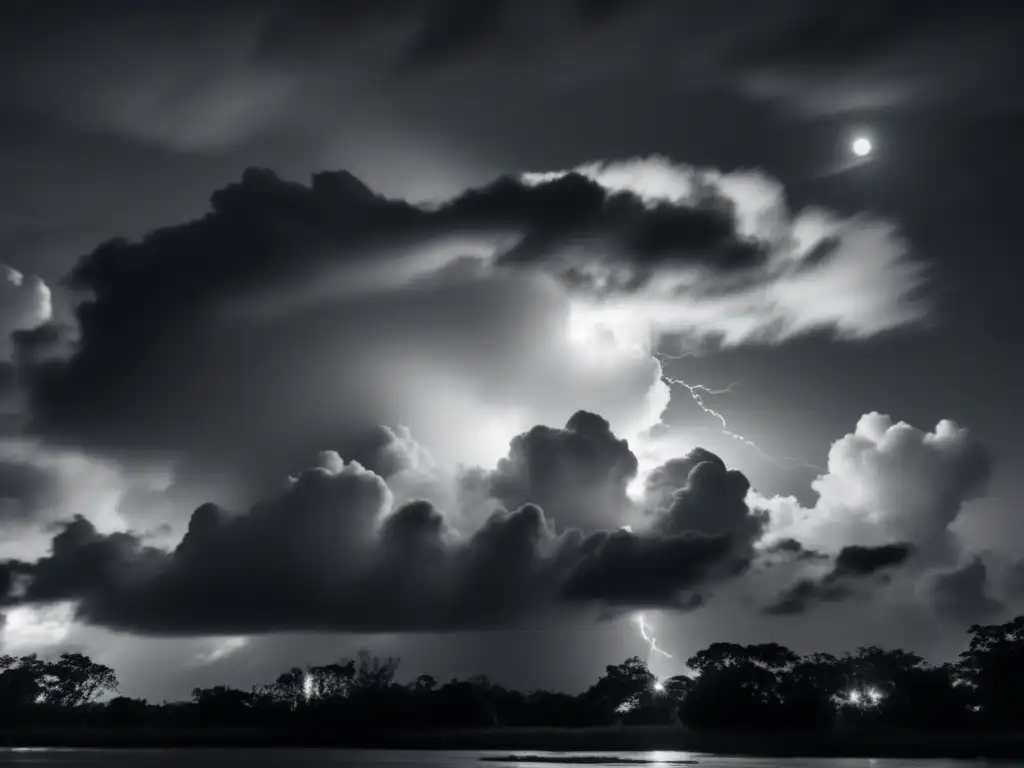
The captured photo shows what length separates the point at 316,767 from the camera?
192m

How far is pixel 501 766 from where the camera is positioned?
617 ft

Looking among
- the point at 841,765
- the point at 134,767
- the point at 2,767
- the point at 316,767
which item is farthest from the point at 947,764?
the point at 2,767

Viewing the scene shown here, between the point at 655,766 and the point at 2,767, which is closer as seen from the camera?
the point at 655,766

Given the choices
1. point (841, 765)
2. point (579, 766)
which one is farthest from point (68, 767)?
point (841, 765)

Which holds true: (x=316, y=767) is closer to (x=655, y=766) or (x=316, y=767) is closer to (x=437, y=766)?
(x=437, y=766)

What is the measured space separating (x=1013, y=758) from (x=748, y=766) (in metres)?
53.4

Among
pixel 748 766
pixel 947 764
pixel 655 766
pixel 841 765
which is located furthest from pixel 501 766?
Answer: pixel 947 764

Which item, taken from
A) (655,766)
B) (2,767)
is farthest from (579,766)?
(2,767)

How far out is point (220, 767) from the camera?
630 feet

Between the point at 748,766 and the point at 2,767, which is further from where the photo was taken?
the point at 2,767

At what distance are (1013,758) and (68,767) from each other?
558 ft

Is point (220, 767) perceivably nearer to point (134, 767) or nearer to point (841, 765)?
point (134, 767)

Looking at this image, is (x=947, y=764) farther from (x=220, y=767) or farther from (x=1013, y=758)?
(x=220, y=767)

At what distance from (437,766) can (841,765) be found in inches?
2728
